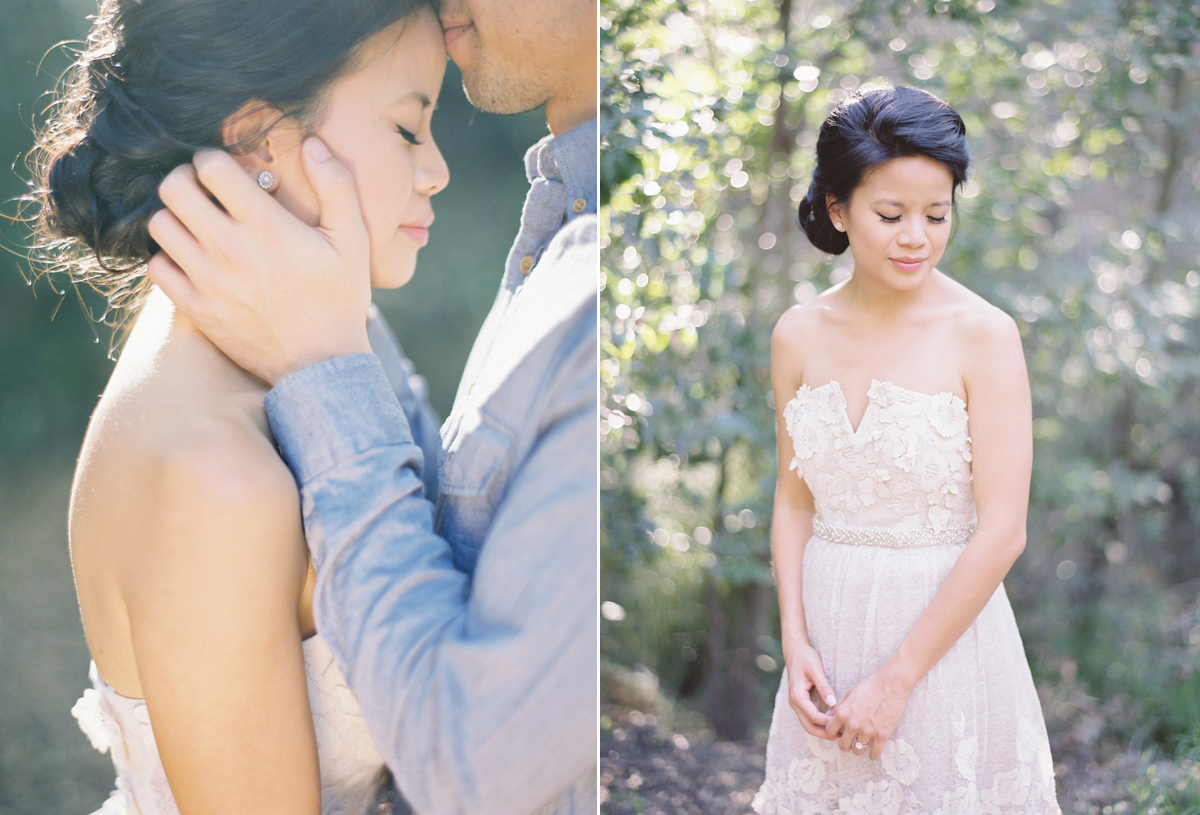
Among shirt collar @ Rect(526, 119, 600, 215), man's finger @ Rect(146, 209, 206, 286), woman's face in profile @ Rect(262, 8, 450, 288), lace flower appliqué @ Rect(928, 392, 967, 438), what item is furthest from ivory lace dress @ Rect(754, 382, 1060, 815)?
man's finger @ Rect(146, 209, 206, 286)

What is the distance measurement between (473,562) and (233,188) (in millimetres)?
562

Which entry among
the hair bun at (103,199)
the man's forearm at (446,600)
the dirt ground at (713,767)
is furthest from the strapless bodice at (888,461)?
the dirt ground at (713,767)

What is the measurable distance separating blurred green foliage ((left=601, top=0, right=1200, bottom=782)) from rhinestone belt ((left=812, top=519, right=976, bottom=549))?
61 cm

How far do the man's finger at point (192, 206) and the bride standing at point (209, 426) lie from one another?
66mm

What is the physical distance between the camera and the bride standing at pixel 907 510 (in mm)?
1370

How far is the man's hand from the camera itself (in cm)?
100

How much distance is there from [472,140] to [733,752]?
2.21m

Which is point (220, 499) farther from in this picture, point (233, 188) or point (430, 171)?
point (430, 171)

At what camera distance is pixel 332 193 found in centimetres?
105

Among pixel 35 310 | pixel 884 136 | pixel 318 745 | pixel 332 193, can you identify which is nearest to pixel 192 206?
pixel 332 193

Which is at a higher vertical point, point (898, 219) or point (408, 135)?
point (408, 135)

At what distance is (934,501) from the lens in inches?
56.6

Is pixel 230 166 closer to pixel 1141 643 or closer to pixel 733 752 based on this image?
pixel 733 752

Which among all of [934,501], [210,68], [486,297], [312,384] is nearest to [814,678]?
[934,501]
